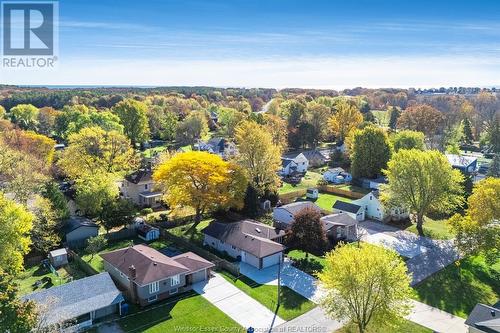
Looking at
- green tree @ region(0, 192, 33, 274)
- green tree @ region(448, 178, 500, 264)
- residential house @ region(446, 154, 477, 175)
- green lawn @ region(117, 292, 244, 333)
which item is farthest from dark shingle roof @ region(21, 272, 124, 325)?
residential house @ region(446, 154, 477, 175)

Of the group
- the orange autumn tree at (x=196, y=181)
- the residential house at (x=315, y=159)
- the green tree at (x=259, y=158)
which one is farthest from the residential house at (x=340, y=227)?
the residential house at (x=315, y=159)

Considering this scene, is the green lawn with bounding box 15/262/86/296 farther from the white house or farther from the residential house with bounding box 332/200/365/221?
the white house

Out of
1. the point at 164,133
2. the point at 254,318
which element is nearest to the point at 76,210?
the point at 254,318

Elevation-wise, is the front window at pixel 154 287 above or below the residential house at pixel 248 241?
below

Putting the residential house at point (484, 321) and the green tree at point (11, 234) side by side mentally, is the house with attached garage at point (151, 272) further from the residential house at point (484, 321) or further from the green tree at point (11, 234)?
the residential house at point (484, 321)

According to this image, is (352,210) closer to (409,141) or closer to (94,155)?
(409,141)

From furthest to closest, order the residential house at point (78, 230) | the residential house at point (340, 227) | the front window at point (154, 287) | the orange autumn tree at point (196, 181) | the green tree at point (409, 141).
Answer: the green tree at point (409, 141)
the orange autumn tree at point (196, 181)
the residential house at point (340, 227)
the residential house at point (78, 230)
the front window at point (154, 287)
